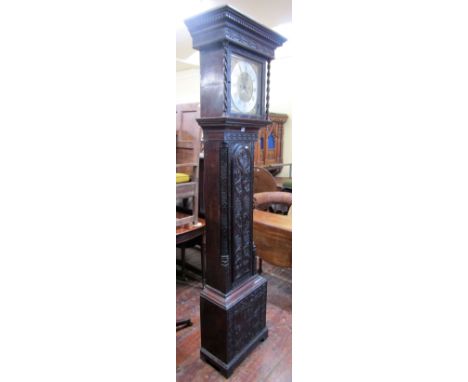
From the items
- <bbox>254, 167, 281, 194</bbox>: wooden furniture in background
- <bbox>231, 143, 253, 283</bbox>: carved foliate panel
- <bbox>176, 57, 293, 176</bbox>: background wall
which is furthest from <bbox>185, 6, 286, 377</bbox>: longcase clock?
<bbox>176, 57, 293, 176</bbox>: background wall

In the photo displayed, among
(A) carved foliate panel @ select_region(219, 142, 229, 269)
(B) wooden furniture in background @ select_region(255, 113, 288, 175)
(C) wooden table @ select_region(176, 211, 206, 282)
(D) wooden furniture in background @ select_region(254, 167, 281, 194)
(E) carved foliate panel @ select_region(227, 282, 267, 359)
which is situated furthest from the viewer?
(B) wooden furniture in background @ select_region(255, 113, 288, 175)

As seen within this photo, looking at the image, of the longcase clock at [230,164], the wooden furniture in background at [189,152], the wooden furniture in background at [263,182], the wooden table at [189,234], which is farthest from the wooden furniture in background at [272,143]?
the longcase clock at [230,164]

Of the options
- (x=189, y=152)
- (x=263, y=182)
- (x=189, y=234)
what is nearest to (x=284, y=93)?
(x=263, y=182)

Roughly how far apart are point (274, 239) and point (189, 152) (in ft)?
3.15

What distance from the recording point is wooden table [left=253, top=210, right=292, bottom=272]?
2.08 metres

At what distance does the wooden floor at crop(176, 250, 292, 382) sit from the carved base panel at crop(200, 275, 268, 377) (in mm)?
48

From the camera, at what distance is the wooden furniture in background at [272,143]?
168 inches

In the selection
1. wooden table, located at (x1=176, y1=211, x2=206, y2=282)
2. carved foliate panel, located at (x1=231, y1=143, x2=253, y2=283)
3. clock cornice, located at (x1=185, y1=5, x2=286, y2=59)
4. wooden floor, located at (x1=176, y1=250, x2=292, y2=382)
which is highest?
clock cornice, located at (x1=185, y1=5, x2=286, y2=59)

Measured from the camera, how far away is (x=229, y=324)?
1.63m

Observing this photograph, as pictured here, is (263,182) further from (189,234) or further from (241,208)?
(241,208)

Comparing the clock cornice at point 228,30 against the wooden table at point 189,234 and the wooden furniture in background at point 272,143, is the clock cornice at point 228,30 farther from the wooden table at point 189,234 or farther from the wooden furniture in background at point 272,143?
the wooden furniture in background at point 272,143

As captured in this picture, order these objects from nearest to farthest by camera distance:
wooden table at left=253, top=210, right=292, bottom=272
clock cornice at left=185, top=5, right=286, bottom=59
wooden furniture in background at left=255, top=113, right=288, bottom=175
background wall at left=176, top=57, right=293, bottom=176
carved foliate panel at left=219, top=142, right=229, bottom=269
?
clock cornice at left=185, top=5, right=286, bottom=59 < carved foliate panel at left=219, top=142, right=229, bottom=269 < wooden table at left=253, top=210, right=292, bottom=272 < wooden furniture in background at left=255, top=113, right=288, bottom=175 < background wall at left=176, top=57, right=293, bottom=176

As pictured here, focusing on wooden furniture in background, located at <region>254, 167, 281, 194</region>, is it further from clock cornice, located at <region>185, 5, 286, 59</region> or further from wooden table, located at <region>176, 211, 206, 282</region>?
clock cornice, located at <region>185, 5, 286, 59</region>
